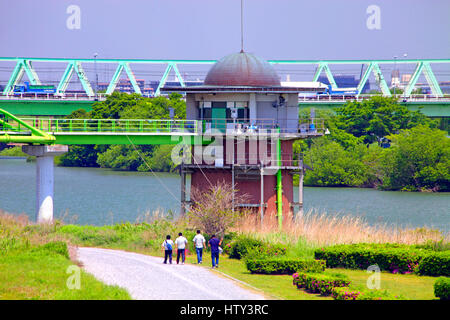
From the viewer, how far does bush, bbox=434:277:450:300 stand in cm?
2423

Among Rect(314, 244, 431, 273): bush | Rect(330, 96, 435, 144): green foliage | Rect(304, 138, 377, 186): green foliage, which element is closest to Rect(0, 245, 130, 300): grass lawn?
Result: Rect(314, 244, 431, 273): bush

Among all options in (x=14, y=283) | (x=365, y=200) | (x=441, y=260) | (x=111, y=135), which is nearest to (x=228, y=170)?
(x=111, y=135)

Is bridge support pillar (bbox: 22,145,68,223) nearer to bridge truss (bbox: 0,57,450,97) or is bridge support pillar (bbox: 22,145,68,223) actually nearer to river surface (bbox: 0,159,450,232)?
river surface (bbox: 0,159,450,232)

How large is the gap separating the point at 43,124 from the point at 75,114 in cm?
5698

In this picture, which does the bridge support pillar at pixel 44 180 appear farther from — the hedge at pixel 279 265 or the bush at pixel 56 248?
the hedge at pixel 279 265

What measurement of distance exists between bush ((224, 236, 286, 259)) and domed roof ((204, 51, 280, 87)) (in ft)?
47.5

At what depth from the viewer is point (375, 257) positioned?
3162cm

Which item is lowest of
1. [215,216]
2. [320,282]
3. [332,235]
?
[332,235]

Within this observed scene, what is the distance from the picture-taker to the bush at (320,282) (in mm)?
25453

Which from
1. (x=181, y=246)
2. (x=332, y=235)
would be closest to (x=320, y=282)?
(x=181, y=246)

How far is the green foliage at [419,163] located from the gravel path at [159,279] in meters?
57.3

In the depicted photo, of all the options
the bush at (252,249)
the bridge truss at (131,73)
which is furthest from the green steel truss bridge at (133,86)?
the bush at (252,249)

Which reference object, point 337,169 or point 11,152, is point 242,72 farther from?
point 11,152

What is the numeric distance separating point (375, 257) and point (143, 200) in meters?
40.0
